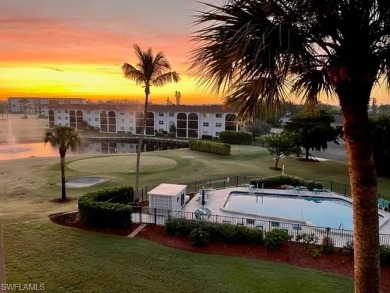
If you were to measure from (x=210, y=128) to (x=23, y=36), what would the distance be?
63.1m

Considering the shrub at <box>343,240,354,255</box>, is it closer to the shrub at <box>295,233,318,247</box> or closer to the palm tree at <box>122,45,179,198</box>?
the shrub at <box>295,233,318,247</box>

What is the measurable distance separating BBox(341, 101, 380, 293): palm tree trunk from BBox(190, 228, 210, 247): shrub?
24.2 ft

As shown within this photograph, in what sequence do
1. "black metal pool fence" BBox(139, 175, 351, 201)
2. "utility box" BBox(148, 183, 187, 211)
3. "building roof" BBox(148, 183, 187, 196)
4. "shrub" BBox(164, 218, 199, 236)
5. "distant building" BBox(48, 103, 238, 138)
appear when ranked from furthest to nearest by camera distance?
1. "distant building" BBox(48, 103, 238, 138)
2. "black metal pool fence" BBox(139, 175, 351, 201)
3. "building roof" BBox(148, 183, 187, 196)
4. "utility box" BBox(148, 183, 187, 211)
5. "shrub" BBox(164, 218, 199, 236)

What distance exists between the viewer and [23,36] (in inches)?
415

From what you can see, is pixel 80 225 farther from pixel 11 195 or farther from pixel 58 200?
pixel 11 195

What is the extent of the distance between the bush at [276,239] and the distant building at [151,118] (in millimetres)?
52106

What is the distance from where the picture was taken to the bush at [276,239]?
36.7 ft

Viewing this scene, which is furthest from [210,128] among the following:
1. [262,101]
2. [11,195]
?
[262,101]

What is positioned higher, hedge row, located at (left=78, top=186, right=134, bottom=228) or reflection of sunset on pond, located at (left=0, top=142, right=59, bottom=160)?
hedge row, located at (left=78, top=186, right=134, bottom=228)

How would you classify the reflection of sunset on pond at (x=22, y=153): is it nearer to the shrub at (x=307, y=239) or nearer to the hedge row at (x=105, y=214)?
the hedge row at (x=105, y=214)

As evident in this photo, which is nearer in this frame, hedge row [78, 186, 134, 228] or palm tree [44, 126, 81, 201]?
hedge row [78, 186, 134, 228]

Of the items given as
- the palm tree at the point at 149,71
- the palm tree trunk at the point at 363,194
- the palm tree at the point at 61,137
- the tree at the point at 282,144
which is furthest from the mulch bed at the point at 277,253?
the tree at the point at 282,144

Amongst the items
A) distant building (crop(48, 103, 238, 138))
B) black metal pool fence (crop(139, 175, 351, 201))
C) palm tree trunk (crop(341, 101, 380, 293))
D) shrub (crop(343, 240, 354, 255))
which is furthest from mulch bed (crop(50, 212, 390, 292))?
distant building (crop(48, 103, 238, 138))

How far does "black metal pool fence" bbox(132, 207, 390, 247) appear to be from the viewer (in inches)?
489
